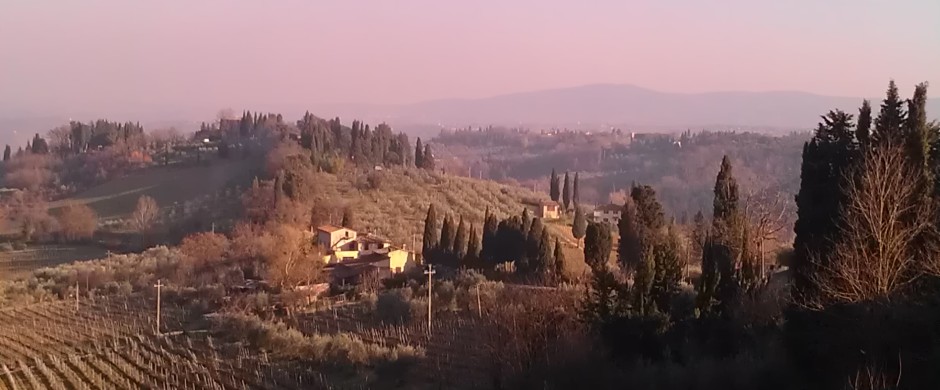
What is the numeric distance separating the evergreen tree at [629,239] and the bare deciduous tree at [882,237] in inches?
593

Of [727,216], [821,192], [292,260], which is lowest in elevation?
[292,260]

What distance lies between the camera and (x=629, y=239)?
88.5 feet

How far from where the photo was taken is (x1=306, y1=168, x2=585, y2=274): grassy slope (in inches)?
1594

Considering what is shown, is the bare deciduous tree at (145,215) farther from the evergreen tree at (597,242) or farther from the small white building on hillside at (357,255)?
the evergreen tree at (597,242)

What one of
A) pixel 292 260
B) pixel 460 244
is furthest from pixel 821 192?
pixel 292 260

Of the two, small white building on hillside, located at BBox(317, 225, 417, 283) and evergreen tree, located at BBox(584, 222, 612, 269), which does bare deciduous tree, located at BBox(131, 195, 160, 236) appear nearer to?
small white building on hillside, located at BBox(317, 225, 417, 283)

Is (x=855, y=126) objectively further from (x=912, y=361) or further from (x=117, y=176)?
(x=117, y=176)

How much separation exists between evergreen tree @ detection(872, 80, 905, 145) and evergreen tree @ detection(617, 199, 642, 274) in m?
14.5

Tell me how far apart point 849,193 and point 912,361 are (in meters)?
2.41

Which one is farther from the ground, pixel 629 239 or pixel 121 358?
pixel 629 239

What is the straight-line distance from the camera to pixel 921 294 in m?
10.4

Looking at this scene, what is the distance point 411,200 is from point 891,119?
121 ft

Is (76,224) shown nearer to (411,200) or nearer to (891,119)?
(411,200)

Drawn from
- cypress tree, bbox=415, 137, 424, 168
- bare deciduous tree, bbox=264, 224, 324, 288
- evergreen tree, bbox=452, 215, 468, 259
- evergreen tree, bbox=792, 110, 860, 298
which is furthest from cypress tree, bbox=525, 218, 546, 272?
cypress tree, bbox=415, 137, 424, 168
